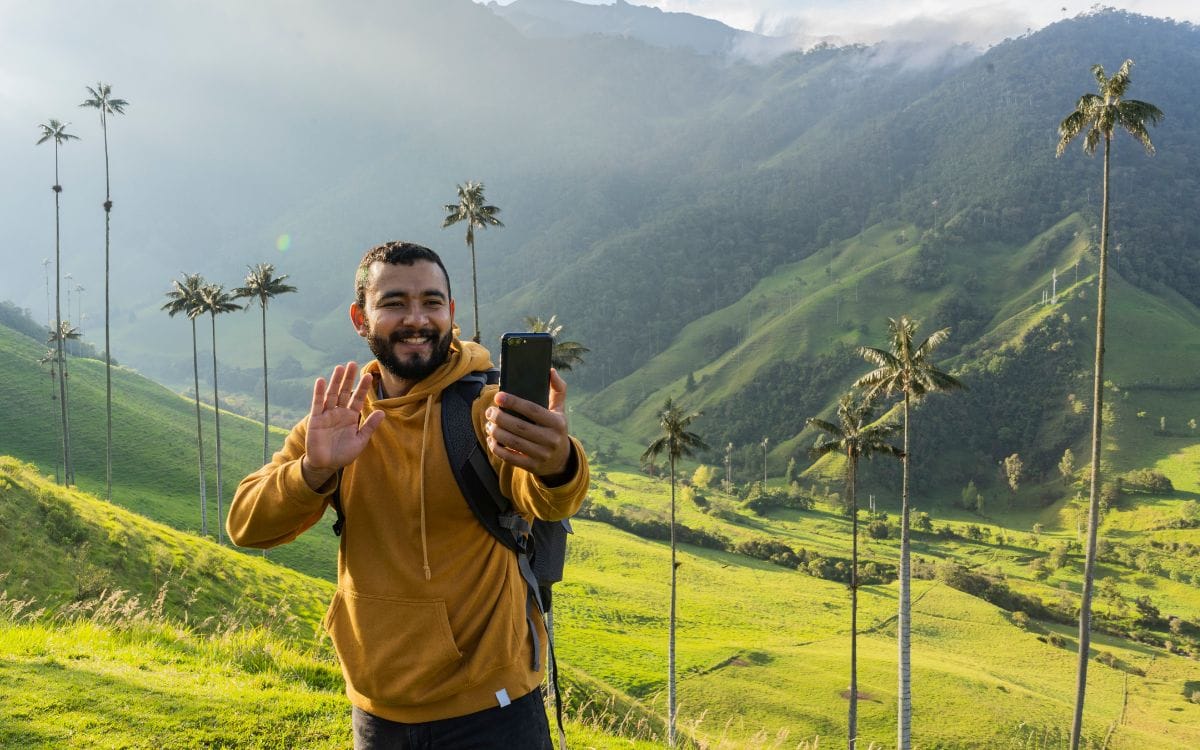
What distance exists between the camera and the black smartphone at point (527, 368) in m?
2.92

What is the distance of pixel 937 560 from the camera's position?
12600cm

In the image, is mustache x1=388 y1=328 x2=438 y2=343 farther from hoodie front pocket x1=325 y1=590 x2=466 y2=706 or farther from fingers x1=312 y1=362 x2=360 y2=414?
hoodie front pocket x1=325 y1=590 x2=466 y2=706

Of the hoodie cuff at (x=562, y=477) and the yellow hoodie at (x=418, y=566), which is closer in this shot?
the hoodie cuff at (x=562, y=477)

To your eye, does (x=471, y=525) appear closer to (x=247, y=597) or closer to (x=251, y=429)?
(x=247, y=597)

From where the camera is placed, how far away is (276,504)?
3197mm

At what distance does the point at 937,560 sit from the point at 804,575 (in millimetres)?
34696

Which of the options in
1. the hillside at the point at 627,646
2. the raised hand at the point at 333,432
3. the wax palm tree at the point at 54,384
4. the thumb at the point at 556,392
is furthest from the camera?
the wax palm tree at the point at 54,384

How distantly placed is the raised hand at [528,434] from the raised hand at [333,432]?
23.6 inches

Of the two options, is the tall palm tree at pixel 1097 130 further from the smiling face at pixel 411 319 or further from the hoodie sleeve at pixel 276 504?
the hoodie sleeve at pixel 276 504

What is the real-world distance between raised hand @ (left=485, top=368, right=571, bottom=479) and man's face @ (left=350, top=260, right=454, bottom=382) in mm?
782

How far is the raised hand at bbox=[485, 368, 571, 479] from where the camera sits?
9.25 ft

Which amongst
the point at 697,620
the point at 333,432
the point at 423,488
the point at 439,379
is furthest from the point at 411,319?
the point at 697,620

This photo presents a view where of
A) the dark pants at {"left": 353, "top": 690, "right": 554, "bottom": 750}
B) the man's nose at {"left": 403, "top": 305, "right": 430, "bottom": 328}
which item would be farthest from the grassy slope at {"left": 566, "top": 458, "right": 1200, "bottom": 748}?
the man's nose at {"left": 403, "top": 305, "right": 430, "bottom": 328}

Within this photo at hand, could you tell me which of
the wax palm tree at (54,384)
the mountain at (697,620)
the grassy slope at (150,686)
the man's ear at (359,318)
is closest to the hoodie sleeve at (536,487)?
the man's ear at (359,318)
